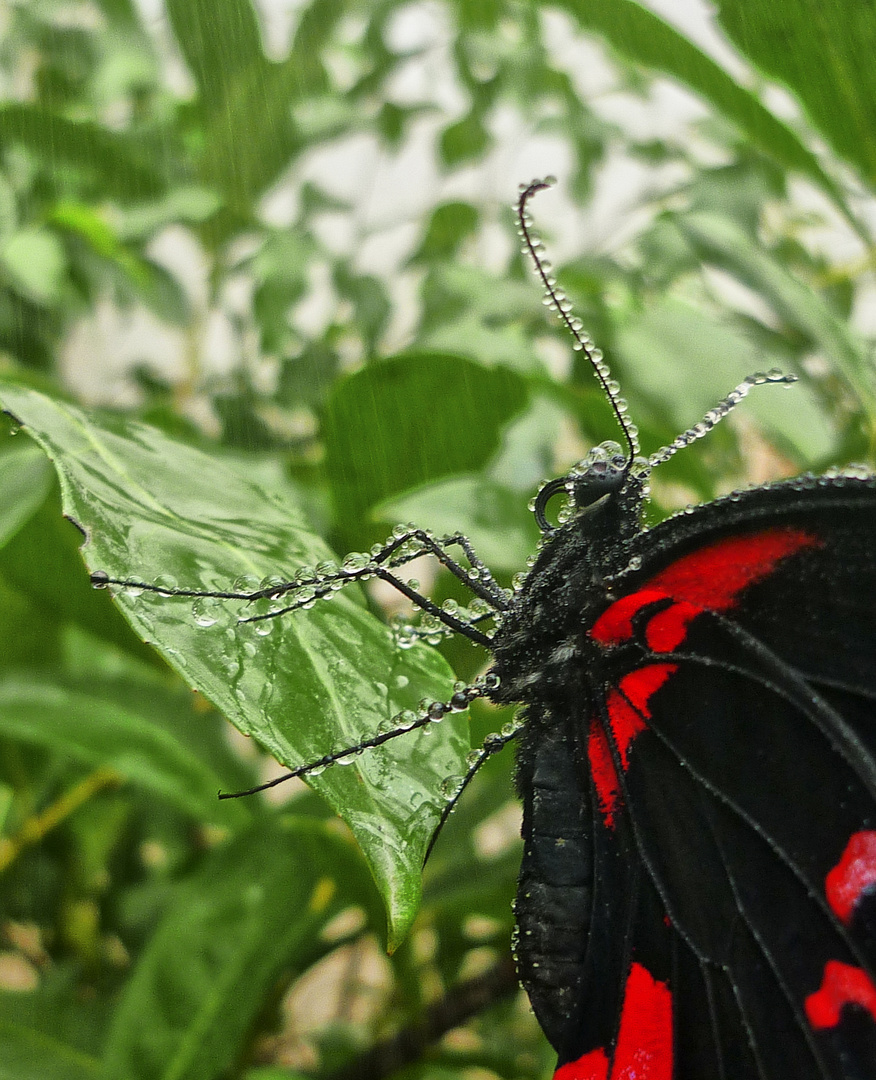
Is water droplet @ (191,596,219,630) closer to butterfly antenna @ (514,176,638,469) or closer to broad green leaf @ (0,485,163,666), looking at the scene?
butterfly antenna @ (514,176,638,469)

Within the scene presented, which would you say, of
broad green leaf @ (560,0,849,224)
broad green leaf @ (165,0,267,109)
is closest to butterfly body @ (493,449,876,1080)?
broad green leaf @ (560,0,849,224)

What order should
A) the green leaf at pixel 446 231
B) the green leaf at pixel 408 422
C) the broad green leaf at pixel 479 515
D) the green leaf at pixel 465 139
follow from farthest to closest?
the green leaf at pixel 465 139 < the green leaf at pixel 446 231 < the green leaf at pixel 408 422 < the broad green leaf at pixel 479 515

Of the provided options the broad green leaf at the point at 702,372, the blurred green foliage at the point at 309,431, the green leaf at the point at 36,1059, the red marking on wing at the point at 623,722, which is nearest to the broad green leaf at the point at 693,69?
the blurred green foliage at the point at 309,431

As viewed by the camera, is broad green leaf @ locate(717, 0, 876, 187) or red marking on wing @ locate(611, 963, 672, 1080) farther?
broad green leaf @ locate(717, 0, 876, 187)

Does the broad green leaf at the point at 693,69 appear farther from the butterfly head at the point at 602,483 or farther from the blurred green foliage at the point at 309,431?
the butterfly head at the point at 602,483

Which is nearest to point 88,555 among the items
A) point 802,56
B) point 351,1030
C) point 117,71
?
point 802,56

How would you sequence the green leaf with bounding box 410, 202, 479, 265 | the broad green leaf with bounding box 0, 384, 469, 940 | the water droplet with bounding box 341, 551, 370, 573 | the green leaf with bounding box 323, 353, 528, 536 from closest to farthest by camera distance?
the broad green leaf with bounding box 0, 384, 469, 940, the water droplet with bounding box 341, 551, 370, 573, the green leaf with bounding box 323, 353, 528, 536, the green leaf with bounding box 410, 202, 479, 265
